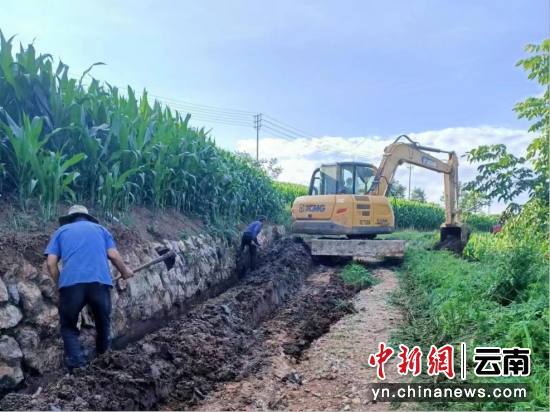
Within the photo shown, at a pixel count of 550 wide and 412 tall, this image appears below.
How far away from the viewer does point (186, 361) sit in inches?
161

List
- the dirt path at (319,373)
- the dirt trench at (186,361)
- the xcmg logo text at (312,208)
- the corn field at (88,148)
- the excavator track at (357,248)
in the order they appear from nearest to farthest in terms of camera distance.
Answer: the dirt trench at (186,361) < the dirt path at (319,373) < the corn field at (88,148) < the excavator track at (357,248) < the xcmg logo text at (312,208)

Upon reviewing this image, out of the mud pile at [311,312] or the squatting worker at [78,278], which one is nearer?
the squatting worker at [78,278]

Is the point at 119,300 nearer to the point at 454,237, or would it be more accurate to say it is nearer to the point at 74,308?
the point at 74,308

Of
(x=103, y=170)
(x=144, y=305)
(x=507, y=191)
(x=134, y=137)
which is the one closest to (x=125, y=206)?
(x=103, y=170)

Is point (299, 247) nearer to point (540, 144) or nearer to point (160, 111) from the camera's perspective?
point (160, 111)

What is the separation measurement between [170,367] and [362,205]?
7075mm

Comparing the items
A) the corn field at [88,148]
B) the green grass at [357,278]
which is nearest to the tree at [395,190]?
the green grass at [357,278]

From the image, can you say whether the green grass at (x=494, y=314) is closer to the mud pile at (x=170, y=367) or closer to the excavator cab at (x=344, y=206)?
the mud pile at (x=170, y=367)

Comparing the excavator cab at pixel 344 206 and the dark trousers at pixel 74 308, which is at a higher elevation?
the excavator cab at pixel 344 206

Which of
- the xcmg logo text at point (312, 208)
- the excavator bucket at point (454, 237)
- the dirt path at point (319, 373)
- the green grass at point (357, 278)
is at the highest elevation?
the xcmg logo text at point (312, 208)

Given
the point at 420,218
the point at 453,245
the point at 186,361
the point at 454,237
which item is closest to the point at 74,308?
the point at 186,361

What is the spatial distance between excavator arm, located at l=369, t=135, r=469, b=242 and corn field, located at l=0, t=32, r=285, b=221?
4.32 m

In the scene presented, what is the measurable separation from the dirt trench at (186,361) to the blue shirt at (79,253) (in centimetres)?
73

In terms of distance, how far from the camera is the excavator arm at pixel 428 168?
423 inches
